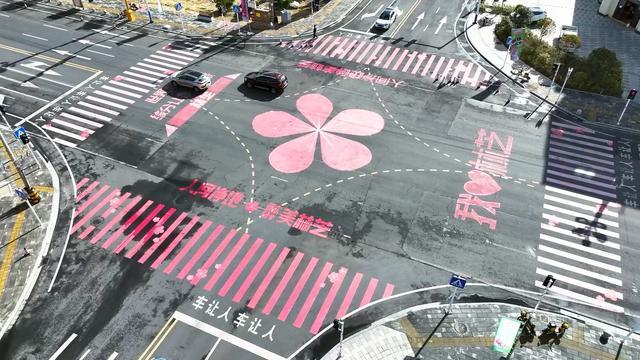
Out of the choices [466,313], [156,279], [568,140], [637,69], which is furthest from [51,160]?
[637,69]

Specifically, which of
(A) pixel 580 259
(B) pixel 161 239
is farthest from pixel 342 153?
(A) pixel 580 259

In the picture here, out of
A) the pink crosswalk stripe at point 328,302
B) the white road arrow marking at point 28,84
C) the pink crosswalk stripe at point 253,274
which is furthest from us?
the white road arrow marking at point 28,84

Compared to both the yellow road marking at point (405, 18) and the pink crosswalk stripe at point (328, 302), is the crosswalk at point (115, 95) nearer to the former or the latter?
the yellow road marking at point (405, 18)

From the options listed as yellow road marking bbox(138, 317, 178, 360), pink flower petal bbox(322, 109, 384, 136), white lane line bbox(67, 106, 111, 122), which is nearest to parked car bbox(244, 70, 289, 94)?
pink flower petal bbox(322, 109, 384, 136)

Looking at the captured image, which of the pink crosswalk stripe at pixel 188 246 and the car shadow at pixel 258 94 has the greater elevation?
the car shadow at pixel 258 94

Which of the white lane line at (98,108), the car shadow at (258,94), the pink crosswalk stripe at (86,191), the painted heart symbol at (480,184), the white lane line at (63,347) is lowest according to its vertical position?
the white lane line at (63,347)

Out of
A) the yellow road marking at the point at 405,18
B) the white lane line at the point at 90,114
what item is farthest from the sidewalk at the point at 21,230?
the yellow road marking at the point at 405,18

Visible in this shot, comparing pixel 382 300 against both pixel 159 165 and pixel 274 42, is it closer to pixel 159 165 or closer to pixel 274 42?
pixel 159 165
